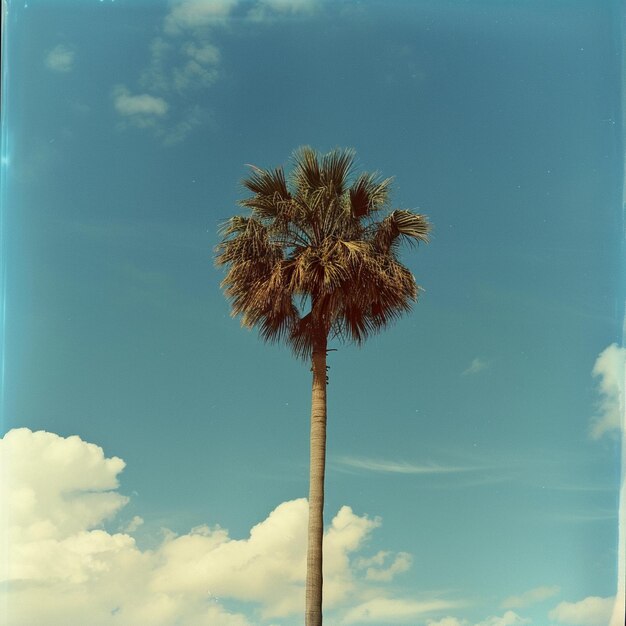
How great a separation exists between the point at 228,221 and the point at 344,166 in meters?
A: 2.62

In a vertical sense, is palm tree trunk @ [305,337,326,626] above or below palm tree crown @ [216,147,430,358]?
below

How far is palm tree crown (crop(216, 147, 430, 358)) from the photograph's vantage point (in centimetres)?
1889

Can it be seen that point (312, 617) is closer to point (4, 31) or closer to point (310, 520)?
point (310, 520)

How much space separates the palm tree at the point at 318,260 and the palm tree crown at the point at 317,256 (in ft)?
0.07

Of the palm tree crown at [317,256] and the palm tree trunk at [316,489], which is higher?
the palm tree crown at [317,256]

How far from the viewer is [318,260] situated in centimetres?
1891

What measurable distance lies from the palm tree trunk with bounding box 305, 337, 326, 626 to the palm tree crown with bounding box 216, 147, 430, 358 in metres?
0.64

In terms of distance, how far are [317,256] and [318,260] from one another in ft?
0.31

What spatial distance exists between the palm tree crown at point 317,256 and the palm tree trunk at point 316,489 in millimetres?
645

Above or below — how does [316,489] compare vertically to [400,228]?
below

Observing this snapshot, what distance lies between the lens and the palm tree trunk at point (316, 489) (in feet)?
57.2

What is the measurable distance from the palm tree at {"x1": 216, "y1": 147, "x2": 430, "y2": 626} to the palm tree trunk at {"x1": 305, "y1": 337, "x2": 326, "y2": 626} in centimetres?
2

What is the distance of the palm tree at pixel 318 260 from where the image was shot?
18828 mm

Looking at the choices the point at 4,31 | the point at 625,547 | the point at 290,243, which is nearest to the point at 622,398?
the point at 625,547
